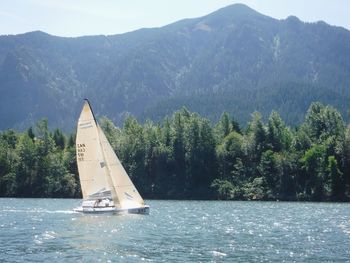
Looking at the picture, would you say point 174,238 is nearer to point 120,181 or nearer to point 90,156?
point 120,181

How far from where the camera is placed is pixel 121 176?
75062mm

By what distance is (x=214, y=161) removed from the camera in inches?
5379

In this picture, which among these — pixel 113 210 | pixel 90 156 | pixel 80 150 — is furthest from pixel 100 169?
pixel 113 210

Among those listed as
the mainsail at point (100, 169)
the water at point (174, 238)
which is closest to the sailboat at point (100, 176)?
the mainsail at point (100, 169)

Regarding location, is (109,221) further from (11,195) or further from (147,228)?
(11,195)

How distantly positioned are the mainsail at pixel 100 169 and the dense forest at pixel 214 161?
5292cm

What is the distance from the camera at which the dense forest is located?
399ft

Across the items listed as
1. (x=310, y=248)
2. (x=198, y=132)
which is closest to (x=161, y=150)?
(x=198, y=132)

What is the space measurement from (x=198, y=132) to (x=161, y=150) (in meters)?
9.03

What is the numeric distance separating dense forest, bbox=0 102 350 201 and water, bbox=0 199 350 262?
1798 inches

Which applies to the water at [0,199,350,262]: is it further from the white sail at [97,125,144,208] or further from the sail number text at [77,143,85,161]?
the sail number text at [77,143,85,161]

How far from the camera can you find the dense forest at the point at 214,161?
4786 inches

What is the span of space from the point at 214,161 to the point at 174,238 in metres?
86.1

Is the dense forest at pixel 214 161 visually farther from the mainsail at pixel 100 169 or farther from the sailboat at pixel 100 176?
the mainsail at pixel 100 169
